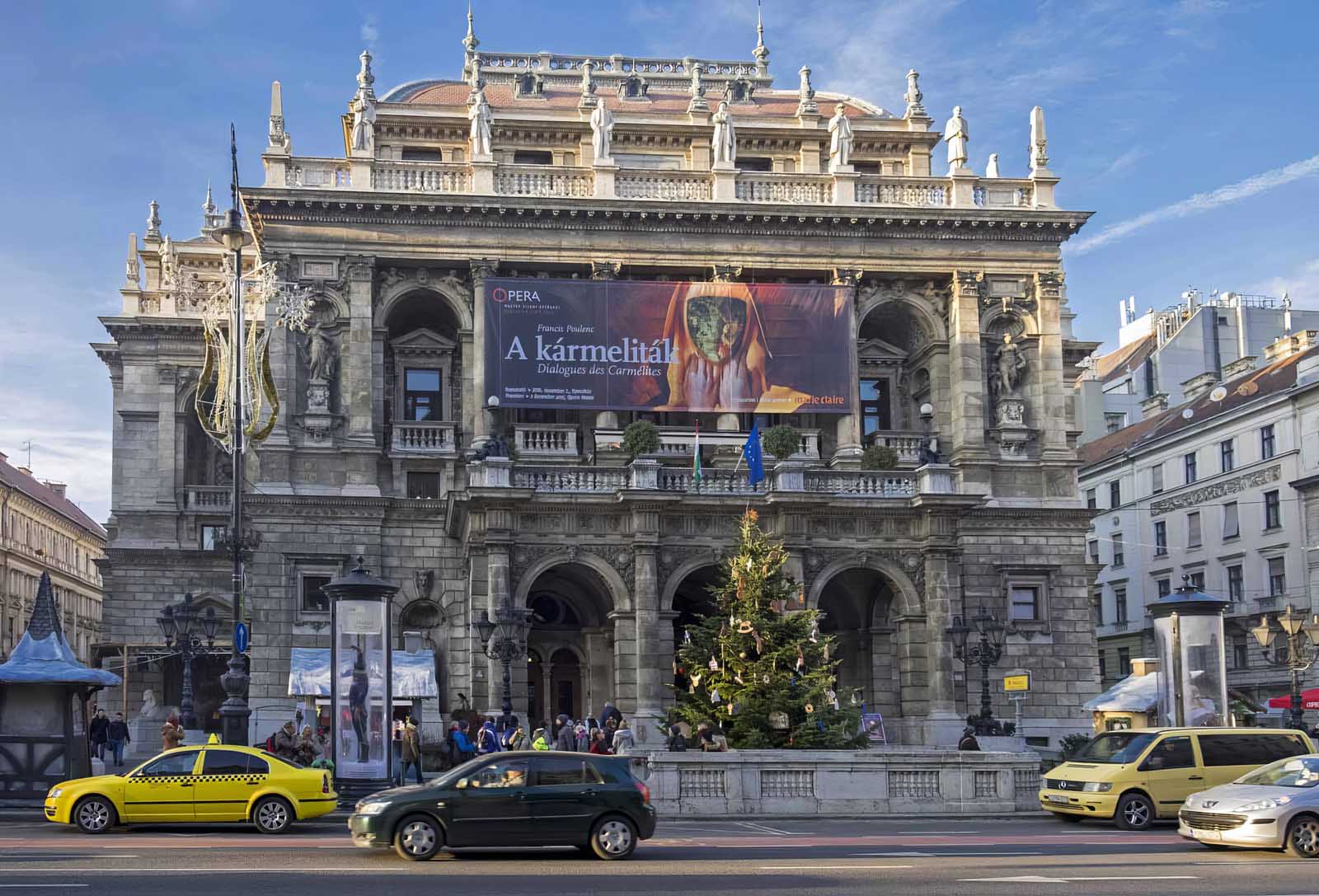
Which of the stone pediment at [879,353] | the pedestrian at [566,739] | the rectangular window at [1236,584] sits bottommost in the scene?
the pedestrian at [566,739]

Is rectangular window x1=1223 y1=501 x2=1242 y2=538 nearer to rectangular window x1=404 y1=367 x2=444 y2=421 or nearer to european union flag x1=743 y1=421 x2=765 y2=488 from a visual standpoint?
european union flag x1=743 y1=421 x2=765 y2=488

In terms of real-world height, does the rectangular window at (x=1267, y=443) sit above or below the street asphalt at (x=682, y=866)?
above

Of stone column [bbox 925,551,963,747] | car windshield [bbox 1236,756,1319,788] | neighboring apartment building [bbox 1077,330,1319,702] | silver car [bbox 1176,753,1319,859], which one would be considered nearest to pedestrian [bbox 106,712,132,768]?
stone column [bbox 925,551,963,747]

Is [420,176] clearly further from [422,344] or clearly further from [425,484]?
[425,484]

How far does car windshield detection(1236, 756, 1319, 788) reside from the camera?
21.4 meters

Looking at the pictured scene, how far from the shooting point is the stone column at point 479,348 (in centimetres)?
4853

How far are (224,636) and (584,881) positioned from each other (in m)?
43.1

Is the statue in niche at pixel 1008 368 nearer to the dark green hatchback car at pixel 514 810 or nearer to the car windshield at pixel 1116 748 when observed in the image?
the car windshield at pixel 1116 748

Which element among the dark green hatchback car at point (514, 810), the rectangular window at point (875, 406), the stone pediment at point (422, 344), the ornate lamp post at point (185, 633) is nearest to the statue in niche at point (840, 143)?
the rectangular window at point (875, 406)

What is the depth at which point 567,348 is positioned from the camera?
161 feet

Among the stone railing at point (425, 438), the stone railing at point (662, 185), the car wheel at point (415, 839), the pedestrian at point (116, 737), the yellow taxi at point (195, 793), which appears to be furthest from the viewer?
the stone railing at point (662, 185)

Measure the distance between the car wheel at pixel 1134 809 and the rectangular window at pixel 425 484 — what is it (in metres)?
27.6

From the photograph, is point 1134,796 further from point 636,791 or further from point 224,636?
point 224,636

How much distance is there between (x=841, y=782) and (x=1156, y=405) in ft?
184
